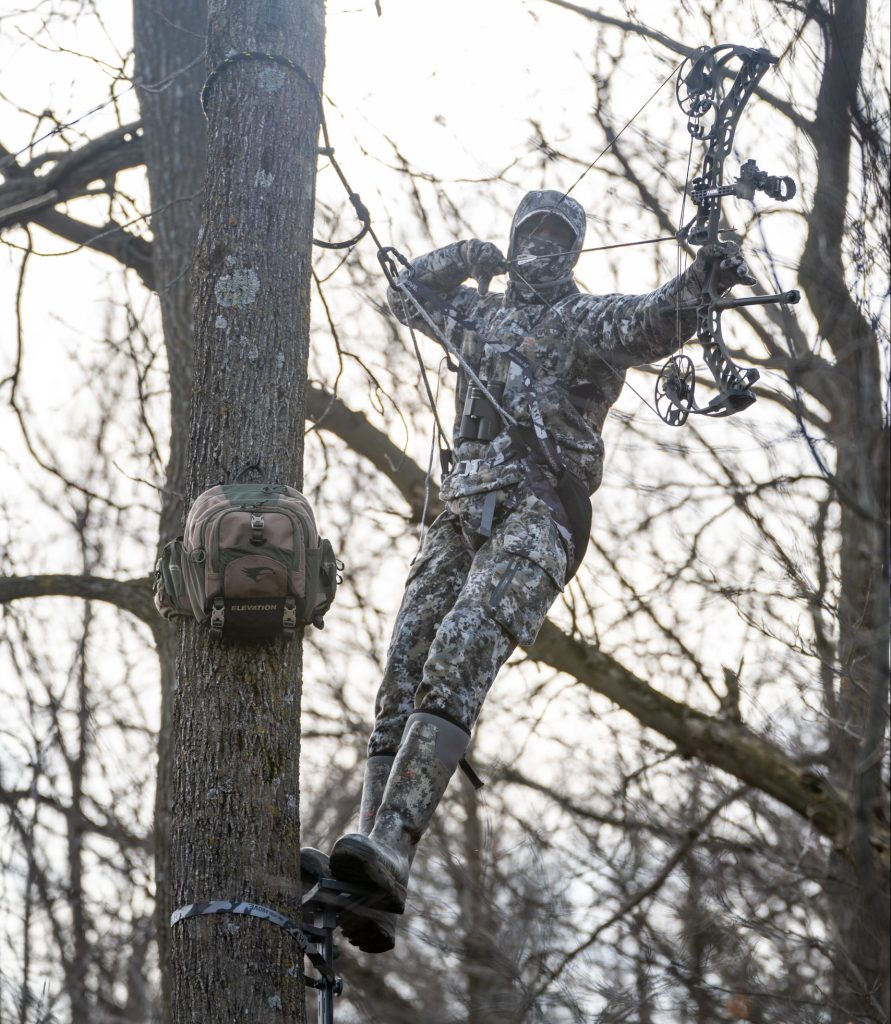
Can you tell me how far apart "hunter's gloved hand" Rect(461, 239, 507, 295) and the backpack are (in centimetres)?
162

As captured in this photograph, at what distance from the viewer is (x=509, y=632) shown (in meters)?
4.70

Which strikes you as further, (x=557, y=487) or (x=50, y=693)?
(x=50, y=693)

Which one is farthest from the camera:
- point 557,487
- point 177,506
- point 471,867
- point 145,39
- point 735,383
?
point 471,867

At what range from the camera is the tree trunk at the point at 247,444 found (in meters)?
3.88

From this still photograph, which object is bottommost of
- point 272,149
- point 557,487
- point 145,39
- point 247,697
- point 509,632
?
point 247,697

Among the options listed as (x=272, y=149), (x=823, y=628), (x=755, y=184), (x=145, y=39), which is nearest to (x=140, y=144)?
(x=145, y=39)

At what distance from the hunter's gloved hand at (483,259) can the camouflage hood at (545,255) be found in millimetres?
56

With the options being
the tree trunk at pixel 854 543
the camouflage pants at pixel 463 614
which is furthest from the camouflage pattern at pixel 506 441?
the tree trunk at pixel 854 543

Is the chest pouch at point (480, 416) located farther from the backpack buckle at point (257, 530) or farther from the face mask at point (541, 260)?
the backpack buckle at point (257, 530)

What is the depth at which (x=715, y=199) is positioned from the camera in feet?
15.9

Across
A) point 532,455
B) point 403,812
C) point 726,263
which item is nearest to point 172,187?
point 532,455

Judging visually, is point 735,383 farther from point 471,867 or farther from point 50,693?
point 50,693

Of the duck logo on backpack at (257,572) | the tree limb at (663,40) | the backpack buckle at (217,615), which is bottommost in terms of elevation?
the backpack buckle at (217,615)

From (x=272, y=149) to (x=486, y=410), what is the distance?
3.74 feet
